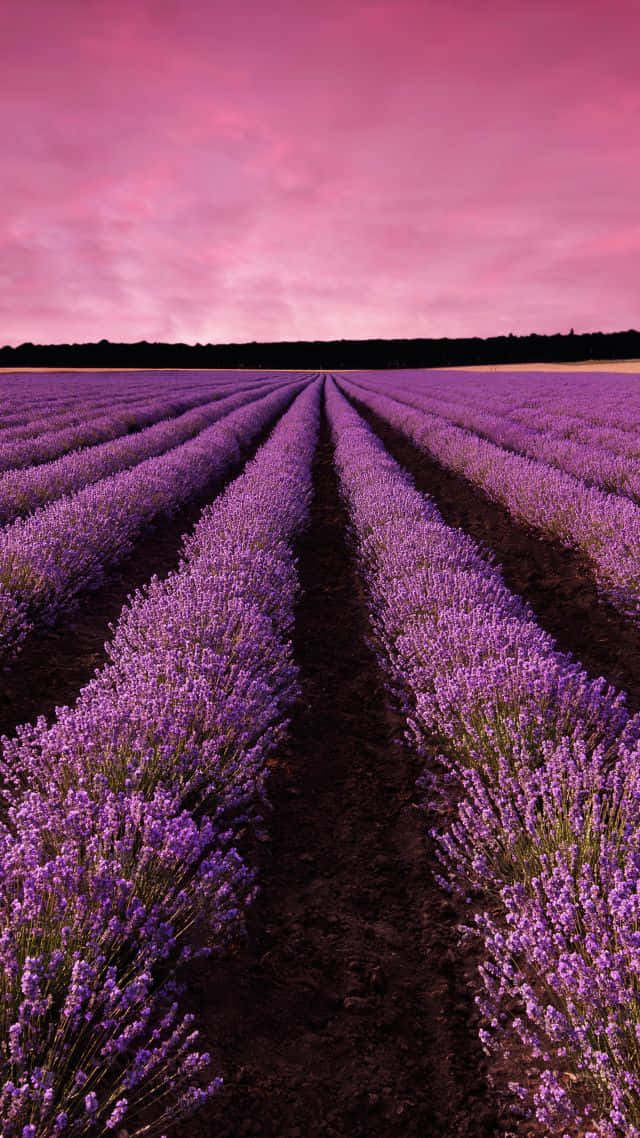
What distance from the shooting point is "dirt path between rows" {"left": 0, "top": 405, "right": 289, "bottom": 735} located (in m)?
3.34

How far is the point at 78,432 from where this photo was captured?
36.9 feet

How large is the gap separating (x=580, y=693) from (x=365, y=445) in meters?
7.67

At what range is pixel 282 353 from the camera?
93250 mm

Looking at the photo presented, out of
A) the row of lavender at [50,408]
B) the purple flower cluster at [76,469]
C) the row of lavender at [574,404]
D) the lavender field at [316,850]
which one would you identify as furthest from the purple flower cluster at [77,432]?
the row of lavender at [574,404]

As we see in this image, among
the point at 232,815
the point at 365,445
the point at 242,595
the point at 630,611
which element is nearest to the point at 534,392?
the point at 365,445

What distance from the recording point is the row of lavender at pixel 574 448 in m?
7.64

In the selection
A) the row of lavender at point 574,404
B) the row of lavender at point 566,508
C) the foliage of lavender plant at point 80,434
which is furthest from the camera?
the row of lavender at point 574,404

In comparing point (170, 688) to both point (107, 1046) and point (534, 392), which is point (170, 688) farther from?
point (534, 392)

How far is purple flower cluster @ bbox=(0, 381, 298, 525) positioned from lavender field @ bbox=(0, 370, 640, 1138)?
1.73m

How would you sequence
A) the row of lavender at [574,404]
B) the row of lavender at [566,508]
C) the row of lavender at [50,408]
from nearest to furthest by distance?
1. the row of lavender at [566,508]
2. the row of lavender at [574,404]
3. the row of lavender at [50,408]

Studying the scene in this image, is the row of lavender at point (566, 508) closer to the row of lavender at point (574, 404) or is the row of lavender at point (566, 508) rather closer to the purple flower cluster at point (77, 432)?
the row of lavender at point (574, 404)

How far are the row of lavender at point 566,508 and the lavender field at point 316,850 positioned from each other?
0.23 feet

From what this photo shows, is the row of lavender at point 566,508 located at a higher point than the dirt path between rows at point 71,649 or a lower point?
higher

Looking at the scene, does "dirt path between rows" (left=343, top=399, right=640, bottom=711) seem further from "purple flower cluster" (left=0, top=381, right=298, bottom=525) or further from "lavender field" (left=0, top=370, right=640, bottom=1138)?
"purple flower cluster" (left=0, top=381, right=298, bottom=525)
